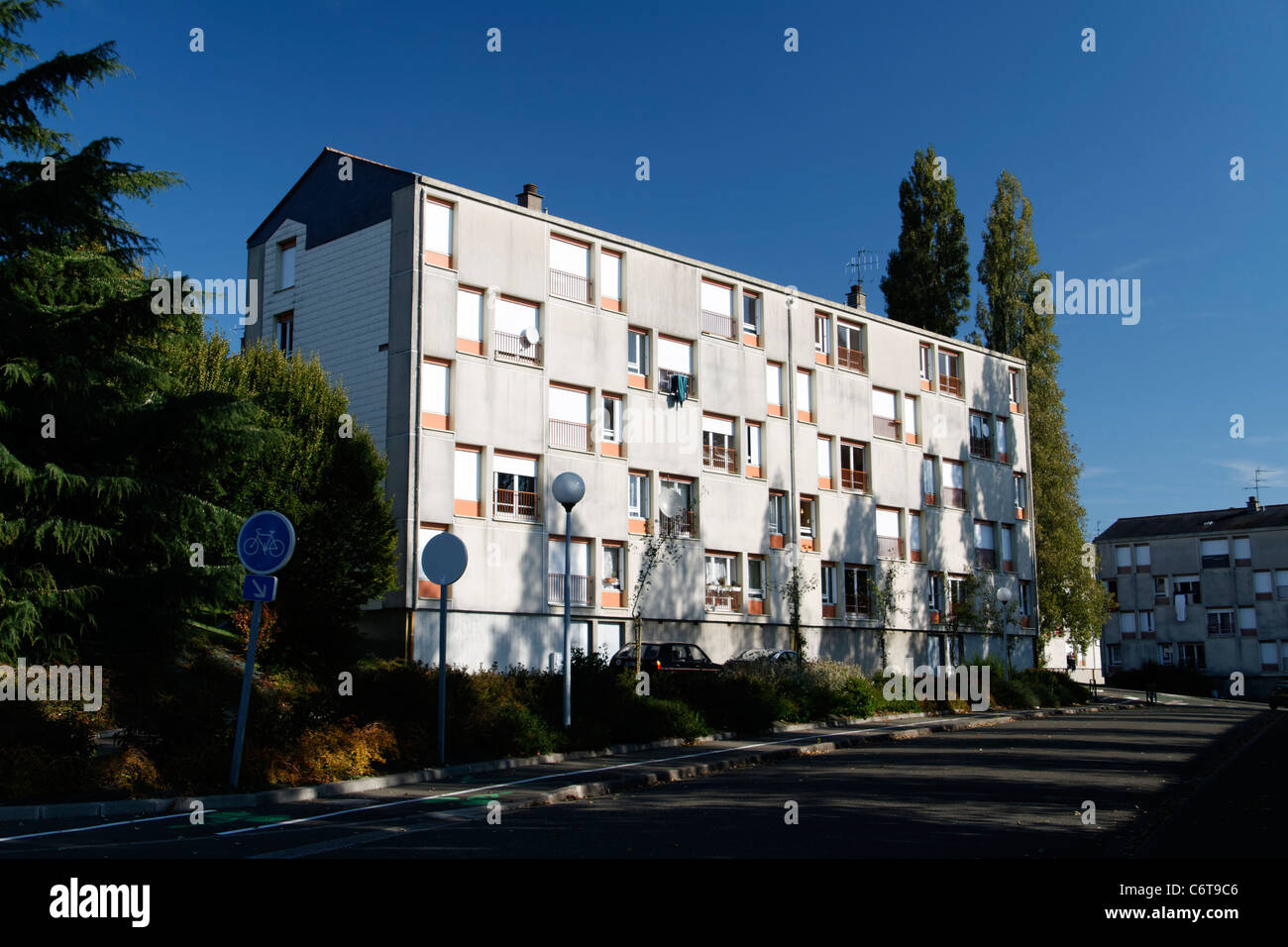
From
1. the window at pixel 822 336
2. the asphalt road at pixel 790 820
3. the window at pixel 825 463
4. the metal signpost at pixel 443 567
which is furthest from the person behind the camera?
the window at pixel 822 336

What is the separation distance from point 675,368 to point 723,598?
780 centimetres

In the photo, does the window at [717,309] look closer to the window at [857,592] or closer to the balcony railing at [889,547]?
the window at [857,592]

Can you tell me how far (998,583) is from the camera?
49250mm

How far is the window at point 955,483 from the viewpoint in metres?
48.7

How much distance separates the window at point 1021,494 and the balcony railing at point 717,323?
64.7ft

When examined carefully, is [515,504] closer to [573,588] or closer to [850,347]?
[573,588]

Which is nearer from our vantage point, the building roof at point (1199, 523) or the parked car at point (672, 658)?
the parked car at point (672, 658)

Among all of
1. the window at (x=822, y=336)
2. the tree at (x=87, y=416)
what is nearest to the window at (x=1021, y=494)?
the window at (x=822, y=336)

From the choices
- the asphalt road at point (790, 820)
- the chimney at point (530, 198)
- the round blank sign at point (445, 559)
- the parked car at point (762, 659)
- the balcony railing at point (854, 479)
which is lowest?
the asphalt road at point (790, 820)

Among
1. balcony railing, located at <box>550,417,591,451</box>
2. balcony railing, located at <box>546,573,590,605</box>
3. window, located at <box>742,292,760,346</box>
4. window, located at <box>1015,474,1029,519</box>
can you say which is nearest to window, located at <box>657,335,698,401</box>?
window, located at <box>742,292,760,346</box>

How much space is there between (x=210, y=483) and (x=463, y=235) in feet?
47.5

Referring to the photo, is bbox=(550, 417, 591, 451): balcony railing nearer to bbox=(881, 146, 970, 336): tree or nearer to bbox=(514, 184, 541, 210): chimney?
bbox=(514, 184, 541, 210): chimney
